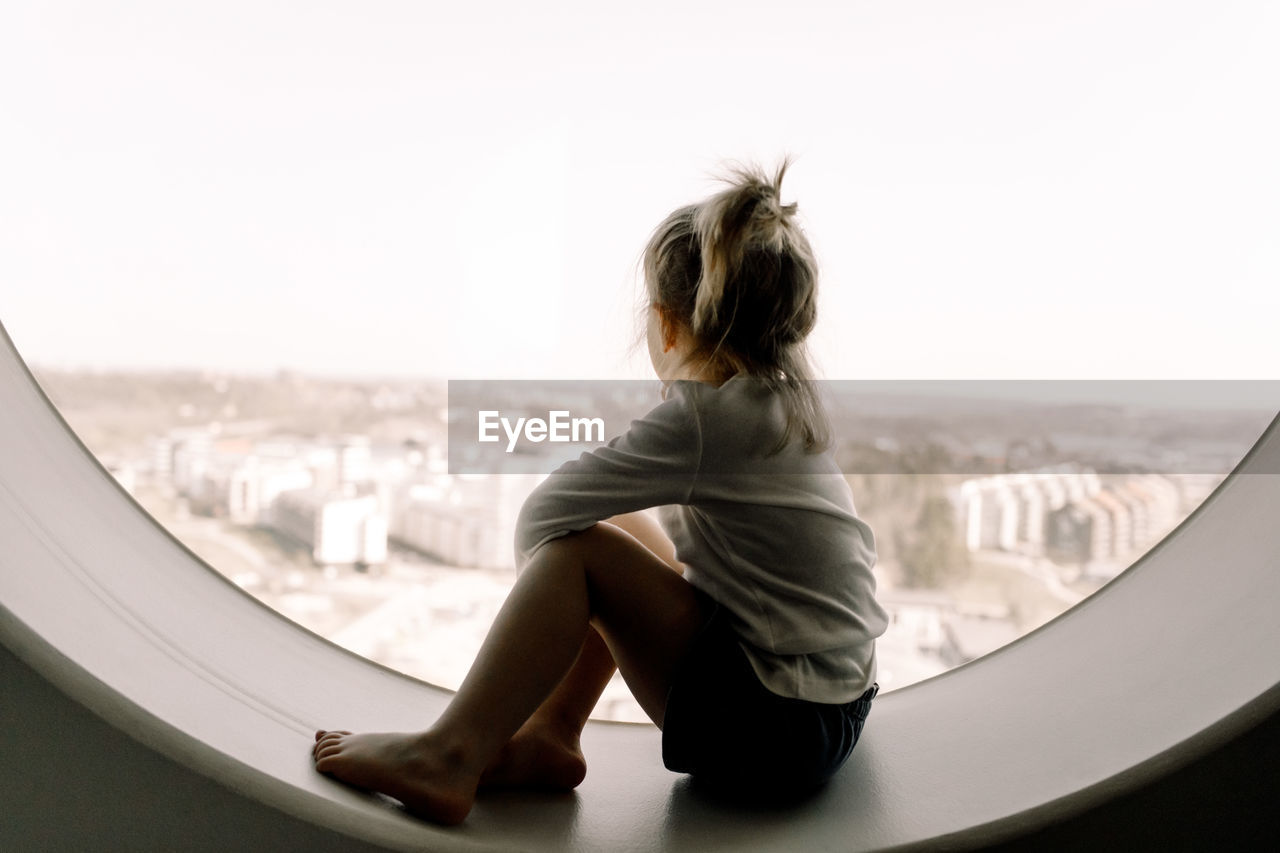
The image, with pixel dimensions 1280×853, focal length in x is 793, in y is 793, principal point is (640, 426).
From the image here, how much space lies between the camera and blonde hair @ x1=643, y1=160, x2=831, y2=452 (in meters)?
0.85

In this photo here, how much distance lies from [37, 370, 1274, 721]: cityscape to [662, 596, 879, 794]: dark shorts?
17 cm

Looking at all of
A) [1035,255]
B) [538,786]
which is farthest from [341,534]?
[1035,255]

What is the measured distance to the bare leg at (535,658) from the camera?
2.37 ft

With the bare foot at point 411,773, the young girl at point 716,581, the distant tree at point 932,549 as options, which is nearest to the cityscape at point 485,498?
the distant tree at point 932,549

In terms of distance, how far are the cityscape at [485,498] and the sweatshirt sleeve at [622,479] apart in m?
0.16

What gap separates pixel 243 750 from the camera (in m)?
0.69

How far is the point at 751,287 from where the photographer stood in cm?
86

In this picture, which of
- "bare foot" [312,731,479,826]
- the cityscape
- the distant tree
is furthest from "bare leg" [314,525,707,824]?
the distant tree

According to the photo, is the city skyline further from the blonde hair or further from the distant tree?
the blonde hair

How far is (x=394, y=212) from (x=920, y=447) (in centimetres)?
352

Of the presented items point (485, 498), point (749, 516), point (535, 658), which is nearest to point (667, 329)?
point (749, 516)

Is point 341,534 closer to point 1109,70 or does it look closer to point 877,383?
point 877,383

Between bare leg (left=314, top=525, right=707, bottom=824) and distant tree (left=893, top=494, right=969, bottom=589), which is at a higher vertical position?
bare leg (left=314, top=525, right=707, bottom=824)

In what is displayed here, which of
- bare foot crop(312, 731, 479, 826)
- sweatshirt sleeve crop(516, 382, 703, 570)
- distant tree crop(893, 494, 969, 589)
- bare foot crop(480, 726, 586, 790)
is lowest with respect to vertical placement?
distant tree crop(893, 494, 969, 589)
